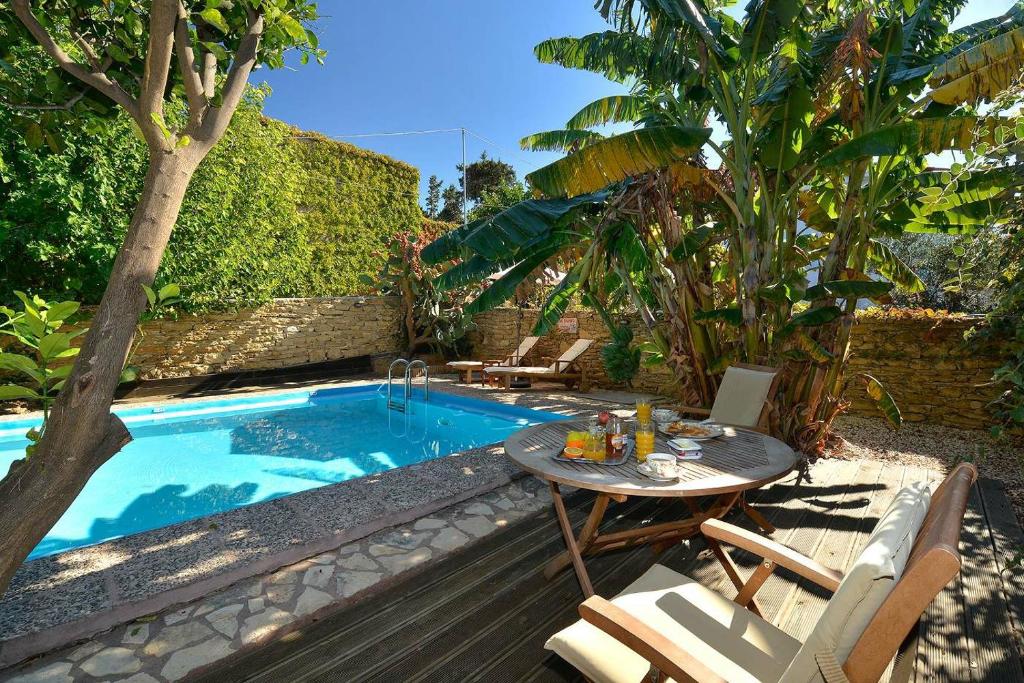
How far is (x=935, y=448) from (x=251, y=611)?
23.8 ft

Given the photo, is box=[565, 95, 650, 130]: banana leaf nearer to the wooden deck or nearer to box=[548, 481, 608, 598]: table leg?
the wooden deck

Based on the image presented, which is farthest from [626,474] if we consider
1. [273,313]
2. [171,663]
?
[273,313]

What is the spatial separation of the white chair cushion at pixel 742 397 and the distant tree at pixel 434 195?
995 inches

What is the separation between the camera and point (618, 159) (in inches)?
169

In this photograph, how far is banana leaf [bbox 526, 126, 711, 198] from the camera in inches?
165

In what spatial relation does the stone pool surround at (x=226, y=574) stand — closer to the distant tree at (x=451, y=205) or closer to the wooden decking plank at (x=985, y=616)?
the wooden decking plank at (x=985, y=616)

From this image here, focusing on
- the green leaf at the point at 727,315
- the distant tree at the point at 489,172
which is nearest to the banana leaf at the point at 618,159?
the green leaf at the point at 727,315

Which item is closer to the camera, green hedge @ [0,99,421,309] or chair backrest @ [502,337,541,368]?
green hedge @ [0,99,421,309]

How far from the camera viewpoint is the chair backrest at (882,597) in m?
1.06

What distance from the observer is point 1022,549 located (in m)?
2.37

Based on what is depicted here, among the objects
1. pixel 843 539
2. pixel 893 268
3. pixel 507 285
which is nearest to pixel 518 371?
pixel 507 285

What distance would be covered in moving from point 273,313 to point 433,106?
36.1 feet

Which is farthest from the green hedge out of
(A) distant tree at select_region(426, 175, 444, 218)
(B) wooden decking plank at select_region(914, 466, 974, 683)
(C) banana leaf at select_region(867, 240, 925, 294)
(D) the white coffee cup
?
(A) distant tree at select_region(426, 175, 444, 218)

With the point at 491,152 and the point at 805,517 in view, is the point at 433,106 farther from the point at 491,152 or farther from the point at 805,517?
the point at 805,517
